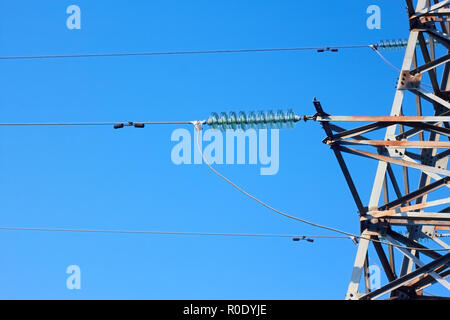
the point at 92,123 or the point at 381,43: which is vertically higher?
the point at 381,43

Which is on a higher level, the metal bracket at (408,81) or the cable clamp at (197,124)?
the metal bracket at (408,81)

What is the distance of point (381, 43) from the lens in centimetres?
1922

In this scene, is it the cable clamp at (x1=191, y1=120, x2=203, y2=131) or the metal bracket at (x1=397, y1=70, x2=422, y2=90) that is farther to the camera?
the metal bracket at (x1=397, y1=70, x2=422, y2=90)

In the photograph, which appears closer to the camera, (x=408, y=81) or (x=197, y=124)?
(x=197, y=124)

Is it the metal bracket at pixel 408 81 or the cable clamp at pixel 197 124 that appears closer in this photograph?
the cable clamp at pixel 197 124

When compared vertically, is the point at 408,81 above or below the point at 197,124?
above

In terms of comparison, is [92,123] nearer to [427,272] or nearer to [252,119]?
[252,119]

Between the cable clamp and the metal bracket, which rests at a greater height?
the metal bracket
